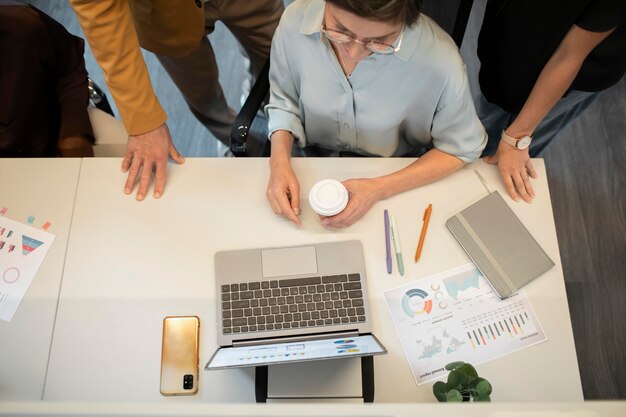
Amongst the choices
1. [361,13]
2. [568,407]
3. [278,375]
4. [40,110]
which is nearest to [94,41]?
[40,110]

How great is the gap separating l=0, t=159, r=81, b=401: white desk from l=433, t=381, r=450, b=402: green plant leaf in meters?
0.87

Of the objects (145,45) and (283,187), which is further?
(145,45)

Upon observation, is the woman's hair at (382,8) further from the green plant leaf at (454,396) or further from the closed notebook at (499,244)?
Answer: the green plant leaf at (454,396)

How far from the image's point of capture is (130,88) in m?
1.28

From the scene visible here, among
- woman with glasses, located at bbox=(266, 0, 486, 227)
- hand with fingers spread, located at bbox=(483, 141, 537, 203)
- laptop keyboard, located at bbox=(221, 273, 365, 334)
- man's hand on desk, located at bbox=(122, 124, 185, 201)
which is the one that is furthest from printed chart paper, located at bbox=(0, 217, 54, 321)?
hand with fingers spread, located at bbox=(483, 141, 537, 203)

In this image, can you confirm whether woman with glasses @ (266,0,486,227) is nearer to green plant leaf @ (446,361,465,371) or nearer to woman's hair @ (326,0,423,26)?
woman's hair @ (326,0,423,26)

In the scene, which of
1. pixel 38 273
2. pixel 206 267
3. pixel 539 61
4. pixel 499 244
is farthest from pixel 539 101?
pixel 38 273

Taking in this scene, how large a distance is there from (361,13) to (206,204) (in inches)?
25.1

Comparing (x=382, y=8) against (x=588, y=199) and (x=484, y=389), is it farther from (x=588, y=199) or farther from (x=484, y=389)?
(x=588, y=199)

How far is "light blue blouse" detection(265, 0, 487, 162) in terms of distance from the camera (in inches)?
43.0

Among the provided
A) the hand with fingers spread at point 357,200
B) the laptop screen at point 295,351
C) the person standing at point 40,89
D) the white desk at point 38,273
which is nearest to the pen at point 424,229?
the hand with fingers spread at point 357,200

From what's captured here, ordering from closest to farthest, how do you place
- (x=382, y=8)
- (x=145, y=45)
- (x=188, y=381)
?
(x=382, y=8), (x=188, y=381), (x=145, y=45)

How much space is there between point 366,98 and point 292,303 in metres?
0.52

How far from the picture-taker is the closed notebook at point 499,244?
3.84 ft
